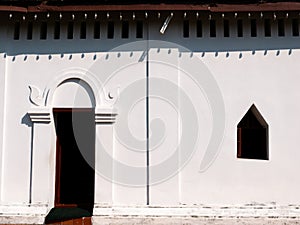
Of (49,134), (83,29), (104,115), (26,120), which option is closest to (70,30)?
(83,29)

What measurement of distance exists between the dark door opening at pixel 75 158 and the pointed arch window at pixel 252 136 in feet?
9.15

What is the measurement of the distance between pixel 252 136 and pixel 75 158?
3404 mm

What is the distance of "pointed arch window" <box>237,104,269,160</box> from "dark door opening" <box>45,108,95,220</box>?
2.79 meters

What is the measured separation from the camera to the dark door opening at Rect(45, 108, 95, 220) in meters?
9.12

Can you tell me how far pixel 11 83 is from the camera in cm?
905

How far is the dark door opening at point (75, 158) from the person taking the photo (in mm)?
9117

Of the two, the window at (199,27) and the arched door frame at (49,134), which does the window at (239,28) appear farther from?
the arched door frame at (49,134)

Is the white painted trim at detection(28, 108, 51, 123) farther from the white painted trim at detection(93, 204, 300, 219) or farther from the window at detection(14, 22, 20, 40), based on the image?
the white painted trim at detection(93, 204, 300, 219)

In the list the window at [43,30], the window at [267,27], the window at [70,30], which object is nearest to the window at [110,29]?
the window at [70,30]

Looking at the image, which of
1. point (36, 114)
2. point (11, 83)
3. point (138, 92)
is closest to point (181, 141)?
point (138, 92)

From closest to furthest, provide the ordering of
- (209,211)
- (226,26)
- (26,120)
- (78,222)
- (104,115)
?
Result: (209,211), (78,222), (104,115), (26,120), (226,26)

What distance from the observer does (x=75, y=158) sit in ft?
30.5

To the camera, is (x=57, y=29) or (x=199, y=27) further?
(x=57, y=29)

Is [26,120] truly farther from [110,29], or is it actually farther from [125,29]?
[125,29]
